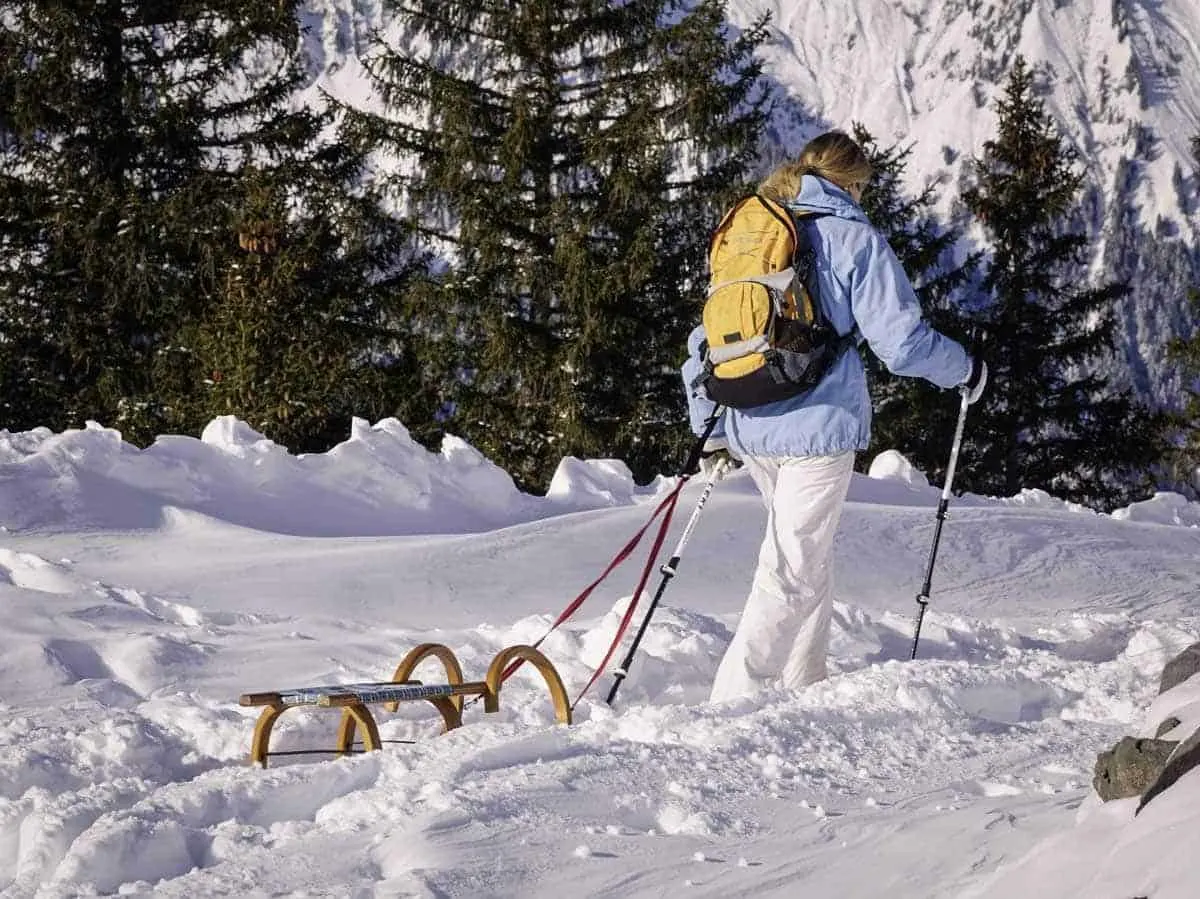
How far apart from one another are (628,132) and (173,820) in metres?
17.1

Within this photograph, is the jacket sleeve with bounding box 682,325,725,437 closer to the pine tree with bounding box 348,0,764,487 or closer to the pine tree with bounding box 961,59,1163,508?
the pine tree with bounding box 348,0,764,487

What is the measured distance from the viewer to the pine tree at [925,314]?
2570 cm

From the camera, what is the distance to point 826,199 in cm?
510

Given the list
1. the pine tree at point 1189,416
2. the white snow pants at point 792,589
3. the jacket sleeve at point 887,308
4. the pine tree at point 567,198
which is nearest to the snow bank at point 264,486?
the white snow pants at point 792,589

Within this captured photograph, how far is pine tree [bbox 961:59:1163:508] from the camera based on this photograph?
27.0 meters

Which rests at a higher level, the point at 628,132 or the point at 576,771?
the point at 628,132

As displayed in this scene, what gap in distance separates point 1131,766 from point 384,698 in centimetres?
228

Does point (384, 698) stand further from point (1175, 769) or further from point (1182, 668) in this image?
point (1182, 668)

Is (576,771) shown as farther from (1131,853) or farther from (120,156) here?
(120,156)

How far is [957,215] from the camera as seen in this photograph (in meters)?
26.9

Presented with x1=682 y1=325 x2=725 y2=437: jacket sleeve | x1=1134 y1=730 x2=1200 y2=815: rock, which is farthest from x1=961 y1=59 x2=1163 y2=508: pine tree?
x1=1134 y1=730 x2=1200 y2=815: rock

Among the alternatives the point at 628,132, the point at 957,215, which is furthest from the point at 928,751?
the point at 957,215

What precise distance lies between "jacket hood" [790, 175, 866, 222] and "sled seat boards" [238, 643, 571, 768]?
6.21ft

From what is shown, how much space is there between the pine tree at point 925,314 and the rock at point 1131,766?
2199cm
